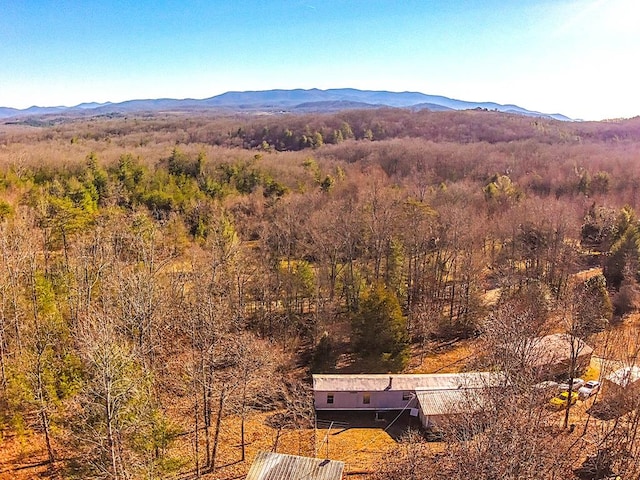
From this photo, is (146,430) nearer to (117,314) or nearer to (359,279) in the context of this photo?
(117,314)

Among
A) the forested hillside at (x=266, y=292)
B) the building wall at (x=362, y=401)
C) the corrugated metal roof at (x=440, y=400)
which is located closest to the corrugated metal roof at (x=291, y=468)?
the forested hillside at (x=266, y=292)

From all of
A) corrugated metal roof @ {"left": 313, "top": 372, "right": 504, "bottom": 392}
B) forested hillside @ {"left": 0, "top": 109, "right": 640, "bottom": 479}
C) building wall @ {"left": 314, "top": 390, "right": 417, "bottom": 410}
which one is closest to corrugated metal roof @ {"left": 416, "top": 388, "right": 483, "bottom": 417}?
corrugated metal roof @ {"left": 313, "top": 372, "right": 504, "bottom": 392}

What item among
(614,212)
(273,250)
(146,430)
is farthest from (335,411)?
(614,212)

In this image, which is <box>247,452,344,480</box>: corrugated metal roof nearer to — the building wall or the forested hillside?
the forested hillside

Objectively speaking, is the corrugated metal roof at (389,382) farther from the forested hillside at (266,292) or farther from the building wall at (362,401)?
the forested hillside at (266,292)

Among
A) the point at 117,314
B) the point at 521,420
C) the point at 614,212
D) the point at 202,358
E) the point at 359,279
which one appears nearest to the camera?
the point at 521,420

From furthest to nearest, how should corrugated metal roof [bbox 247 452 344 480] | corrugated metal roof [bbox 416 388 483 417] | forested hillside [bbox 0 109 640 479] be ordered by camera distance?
corrugated metal roof [bbox 416 388 483 417]
forested hillside [bbox 0 109 640 479]
corrugated metal roof [bbox 247 452 344 480]
